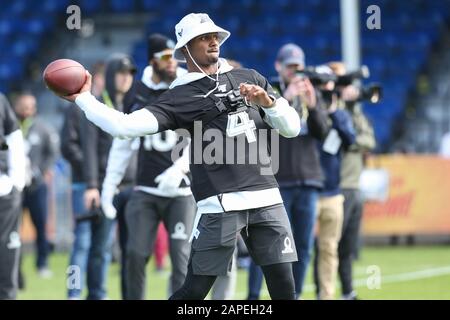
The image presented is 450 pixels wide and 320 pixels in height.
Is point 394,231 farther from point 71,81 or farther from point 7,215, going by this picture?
point 71,81

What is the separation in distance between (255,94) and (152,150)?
2541 millimetres

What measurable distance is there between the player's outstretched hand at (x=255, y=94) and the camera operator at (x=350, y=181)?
12.8 feet

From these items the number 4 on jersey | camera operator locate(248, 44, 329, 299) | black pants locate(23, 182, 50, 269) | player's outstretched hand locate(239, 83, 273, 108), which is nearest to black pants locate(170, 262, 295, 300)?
the number 4 on jersey

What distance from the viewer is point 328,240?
10539 millimetres

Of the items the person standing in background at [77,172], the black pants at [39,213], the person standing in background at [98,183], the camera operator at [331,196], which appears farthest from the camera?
the black pants at [39,213]

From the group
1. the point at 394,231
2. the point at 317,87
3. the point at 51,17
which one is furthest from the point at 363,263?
the point at 51,17

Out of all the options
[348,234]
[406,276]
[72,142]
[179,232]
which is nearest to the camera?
[179,232]

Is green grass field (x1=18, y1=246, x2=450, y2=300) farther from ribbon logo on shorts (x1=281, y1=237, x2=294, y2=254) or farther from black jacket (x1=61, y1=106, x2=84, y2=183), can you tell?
ribbon logo on shorts (x1=281, y1=237, x2=294, y2=254)

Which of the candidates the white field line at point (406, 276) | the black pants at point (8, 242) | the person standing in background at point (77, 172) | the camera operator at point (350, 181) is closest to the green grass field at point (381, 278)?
the white field line at point (406, 276)

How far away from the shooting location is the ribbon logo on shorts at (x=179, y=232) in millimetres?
9023

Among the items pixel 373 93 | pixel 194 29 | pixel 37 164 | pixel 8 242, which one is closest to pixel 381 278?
pixel 373 93

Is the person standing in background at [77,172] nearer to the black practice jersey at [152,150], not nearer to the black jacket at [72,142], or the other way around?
the black jacket at [72,142]

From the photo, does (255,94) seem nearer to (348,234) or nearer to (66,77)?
(66,77)
